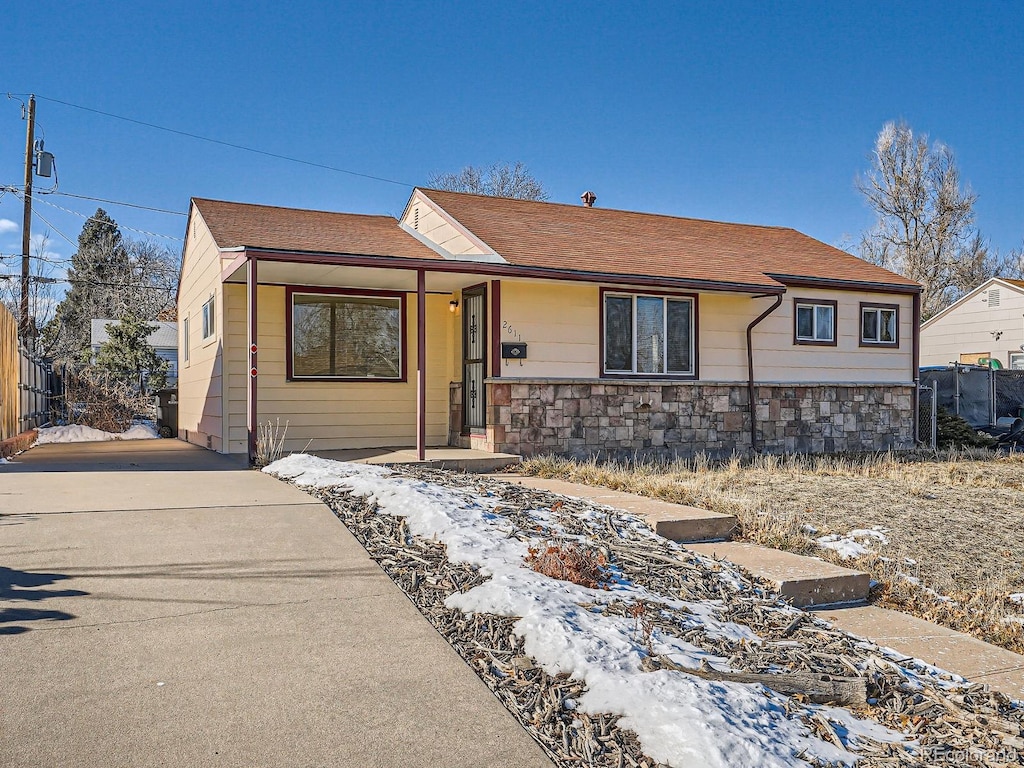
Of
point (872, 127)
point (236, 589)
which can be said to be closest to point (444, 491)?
point (236, 589)

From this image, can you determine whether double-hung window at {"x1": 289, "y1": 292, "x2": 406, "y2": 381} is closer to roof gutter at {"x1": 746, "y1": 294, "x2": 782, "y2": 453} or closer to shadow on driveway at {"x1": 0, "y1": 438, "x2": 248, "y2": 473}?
shadow on driveway at {"x1": 0, "y1": 438, "x2": 248, "y2": 473}

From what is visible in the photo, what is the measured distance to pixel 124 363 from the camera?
18.7m

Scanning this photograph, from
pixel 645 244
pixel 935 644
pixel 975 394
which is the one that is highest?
pixel 645 244

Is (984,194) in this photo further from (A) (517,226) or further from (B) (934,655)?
(B) (934,655)

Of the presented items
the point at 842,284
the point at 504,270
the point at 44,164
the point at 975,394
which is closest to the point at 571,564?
the point at 504,270

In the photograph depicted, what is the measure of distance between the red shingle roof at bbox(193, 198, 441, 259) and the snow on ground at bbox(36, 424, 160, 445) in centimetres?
566

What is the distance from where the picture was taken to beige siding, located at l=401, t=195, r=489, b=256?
11.9 m

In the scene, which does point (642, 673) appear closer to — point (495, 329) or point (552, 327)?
point (495, 329)

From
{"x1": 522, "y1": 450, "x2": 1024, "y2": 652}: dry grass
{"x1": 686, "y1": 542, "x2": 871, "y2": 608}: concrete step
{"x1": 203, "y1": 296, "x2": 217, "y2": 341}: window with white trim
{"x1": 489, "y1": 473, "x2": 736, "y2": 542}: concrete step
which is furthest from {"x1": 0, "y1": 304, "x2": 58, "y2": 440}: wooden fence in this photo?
{"x1": 686, "y1": 542, "x2": 871, "y2": 608}: concrete step

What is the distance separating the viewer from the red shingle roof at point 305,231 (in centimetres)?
992

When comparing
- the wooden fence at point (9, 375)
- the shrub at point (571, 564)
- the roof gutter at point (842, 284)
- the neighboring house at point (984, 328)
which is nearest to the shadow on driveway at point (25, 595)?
the shrub at point (571, 564)

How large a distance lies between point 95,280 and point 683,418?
110 ft

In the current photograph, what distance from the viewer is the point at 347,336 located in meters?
11.6

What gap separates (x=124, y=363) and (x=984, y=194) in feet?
93.7
